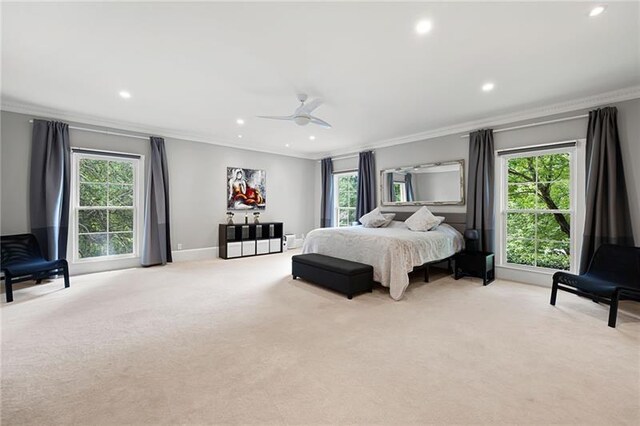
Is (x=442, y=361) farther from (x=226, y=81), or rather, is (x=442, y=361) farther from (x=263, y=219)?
(x=263, y=219)

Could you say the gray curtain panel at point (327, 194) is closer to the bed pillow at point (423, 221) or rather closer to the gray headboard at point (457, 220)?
the bed pillow at point (423, 221)

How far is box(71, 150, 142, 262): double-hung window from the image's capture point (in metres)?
4.95

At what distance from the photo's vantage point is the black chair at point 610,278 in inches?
112

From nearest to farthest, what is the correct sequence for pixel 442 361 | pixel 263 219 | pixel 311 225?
pixel 442 361
pixel 263 219
pixel 311 225

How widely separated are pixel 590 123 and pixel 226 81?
490cm

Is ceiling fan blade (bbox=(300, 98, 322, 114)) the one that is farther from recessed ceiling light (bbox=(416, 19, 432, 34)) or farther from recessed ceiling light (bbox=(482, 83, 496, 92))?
recessed ceiling light (bbox=(482, 83, 496, 92))

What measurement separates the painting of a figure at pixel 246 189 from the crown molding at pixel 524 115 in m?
2.98

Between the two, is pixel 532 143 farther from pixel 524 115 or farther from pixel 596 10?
pixel 596 10

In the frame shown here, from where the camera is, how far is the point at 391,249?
3838mm

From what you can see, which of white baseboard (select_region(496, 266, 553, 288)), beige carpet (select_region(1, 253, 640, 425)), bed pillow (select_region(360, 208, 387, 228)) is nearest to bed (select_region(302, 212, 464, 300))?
beige carpet (select_region(1, 253, 640, 425))

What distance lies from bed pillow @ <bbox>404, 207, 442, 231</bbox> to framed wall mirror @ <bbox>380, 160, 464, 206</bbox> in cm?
56

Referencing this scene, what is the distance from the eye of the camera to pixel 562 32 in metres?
2.45

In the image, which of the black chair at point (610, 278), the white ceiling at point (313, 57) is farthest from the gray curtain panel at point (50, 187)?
the black chair at point (610, 278)

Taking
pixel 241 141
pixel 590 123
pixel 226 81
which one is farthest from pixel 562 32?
pixel 241 141
